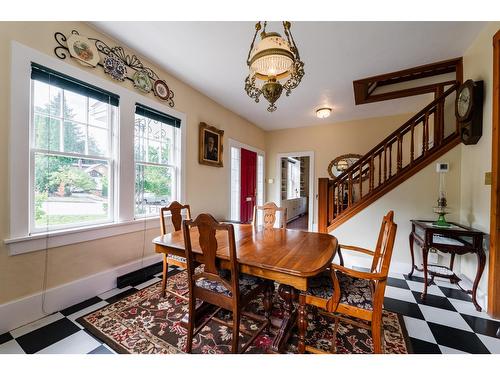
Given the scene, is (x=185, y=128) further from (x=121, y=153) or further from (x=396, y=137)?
(x=396, y=137)

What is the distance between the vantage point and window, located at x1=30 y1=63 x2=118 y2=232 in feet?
5.80

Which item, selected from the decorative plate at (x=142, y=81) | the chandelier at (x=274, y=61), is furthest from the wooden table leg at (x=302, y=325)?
the decorative plate at (x=142, y=81)

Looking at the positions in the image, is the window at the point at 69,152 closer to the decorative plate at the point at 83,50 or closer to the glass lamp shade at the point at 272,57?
the decorative plate at the point at 83,50

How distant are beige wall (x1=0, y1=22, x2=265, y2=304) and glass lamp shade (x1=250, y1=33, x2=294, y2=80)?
1821mm

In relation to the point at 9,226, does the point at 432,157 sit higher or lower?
higher

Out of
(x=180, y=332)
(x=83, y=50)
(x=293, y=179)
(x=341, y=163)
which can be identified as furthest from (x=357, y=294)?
(x=293, y=179)

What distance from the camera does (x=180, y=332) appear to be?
1.61m

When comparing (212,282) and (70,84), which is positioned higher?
(70,84)

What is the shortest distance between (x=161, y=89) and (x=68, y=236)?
2047 mm

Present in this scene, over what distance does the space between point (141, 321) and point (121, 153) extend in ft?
5.66

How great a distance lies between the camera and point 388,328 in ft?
5.52

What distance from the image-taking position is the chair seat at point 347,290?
130cm

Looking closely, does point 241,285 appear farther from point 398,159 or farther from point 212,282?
point 398,159
